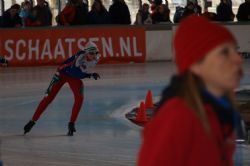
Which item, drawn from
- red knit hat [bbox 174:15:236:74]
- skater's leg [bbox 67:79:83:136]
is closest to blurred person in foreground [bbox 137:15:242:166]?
red knit hat [bbox 174:15:236:74]

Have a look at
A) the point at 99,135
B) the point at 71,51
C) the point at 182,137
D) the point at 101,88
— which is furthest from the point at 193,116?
the point at 71,51

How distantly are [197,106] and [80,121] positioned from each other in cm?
1180

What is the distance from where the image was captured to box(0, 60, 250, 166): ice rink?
10695 mm

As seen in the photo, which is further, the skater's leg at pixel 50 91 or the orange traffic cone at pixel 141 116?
the orange traffic cone at pixel 141 116

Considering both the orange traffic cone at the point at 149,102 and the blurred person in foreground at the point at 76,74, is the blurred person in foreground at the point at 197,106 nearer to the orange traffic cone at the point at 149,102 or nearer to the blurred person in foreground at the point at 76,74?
the blurred person in foreground at the point at 76,74

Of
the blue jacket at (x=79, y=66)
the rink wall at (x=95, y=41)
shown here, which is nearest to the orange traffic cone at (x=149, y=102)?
the blue jacket at (x=79, y=66)

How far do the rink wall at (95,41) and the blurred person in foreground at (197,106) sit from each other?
2310 cm

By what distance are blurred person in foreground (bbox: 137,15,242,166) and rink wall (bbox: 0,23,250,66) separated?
23.1m

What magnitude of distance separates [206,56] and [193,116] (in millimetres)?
205

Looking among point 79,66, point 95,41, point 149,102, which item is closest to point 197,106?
point 79,66

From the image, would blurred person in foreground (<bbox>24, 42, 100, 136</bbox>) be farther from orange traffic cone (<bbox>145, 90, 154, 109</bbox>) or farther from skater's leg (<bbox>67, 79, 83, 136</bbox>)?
orange traffic cone (<bbox>145, 90, 154, 109</bbox>)

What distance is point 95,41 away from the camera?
26.3 metres

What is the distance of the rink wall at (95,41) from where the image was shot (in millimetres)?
25922

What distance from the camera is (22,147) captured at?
1172 centimetres
